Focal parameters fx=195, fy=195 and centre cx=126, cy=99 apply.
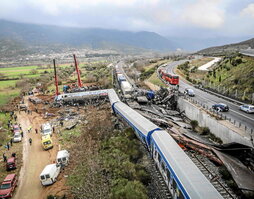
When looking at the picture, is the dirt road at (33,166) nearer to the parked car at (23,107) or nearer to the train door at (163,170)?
the train door at (163,170)

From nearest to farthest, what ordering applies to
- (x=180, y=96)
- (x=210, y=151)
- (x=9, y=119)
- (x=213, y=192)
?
(x=213, y=192) < (x=210, y=151) < (x=180, y=96) < (x=9, y=119)

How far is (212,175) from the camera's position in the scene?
16.2 m

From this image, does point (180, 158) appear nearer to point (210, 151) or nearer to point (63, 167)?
point (210, 151)

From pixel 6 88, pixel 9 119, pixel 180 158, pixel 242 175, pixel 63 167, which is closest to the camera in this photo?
pixel 180 158

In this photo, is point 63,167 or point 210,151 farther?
point 63,167

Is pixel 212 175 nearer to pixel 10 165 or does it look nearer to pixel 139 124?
pixel 139 124

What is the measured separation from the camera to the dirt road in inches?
753

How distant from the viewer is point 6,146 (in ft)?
95.7

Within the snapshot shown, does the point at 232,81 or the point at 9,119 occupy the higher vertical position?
the point at 232,81

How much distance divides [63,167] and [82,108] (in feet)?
78.7

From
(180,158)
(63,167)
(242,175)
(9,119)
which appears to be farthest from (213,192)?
(9,119)

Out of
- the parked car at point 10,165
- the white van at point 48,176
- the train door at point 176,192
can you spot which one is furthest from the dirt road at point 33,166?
the train door at point 176,192

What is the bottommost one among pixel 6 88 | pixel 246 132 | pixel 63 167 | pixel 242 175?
pixel 6 88

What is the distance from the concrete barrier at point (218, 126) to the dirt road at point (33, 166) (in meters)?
19.7
